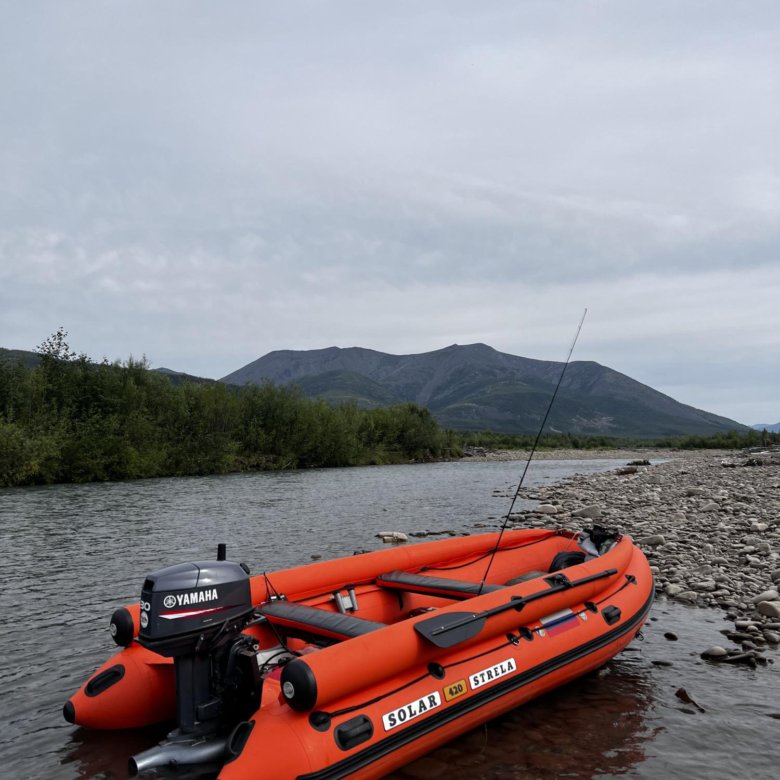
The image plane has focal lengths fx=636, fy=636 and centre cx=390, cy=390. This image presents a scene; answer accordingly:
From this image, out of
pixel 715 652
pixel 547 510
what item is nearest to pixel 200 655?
pixel 715 652

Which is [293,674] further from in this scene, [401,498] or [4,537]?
[401,498]

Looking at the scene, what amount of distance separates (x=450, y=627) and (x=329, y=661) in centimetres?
98

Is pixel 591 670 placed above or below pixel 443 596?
below

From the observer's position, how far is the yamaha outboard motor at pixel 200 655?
151 inches

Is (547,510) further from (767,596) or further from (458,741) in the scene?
(458,741)

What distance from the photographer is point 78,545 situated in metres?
12.5

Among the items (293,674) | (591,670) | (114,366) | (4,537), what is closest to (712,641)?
(591,670)

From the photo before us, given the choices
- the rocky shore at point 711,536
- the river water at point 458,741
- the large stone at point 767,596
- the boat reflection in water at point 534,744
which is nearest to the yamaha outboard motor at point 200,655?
the boat reflection in water at point 534,744

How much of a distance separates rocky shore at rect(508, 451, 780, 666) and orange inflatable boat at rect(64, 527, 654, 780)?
5.42 feet

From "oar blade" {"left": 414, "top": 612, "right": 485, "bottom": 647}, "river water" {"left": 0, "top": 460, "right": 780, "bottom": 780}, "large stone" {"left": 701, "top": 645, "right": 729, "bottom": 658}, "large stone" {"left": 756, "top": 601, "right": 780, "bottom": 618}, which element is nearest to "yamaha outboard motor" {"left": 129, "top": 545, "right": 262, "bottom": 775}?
"river water" {"left": 0, "top": 460, "right": 780, "bottom": 780}

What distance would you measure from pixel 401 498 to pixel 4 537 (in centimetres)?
1202

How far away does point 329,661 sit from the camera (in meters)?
3.77

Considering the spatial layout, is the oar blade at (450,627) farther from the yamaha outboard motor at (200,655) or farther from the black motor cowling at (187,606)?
the black motor cowling at (187,606)

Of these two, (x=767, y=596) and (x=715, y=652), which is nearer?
(x=715, y=652)
